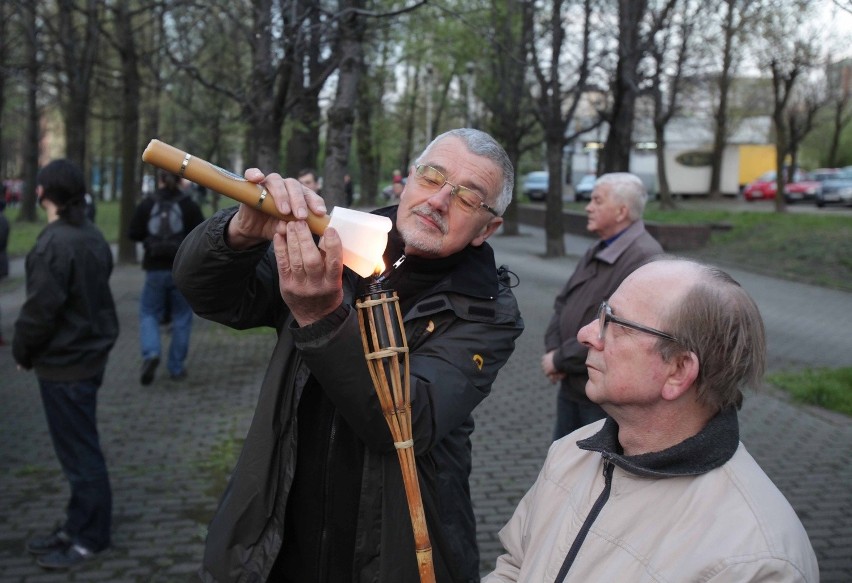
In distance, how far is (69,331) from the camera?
5.15m

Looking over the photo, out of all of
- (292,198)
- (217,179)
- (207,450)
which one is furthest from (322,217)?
(207,450)

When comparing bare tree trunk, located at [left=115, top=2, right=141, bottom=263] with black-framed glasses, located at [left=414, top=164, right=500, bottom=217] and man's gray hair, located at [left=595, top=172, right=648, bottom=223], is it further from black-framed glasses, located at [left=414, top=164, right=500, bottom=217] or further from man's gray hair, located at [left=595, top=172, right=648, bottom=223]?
black-framed glasses, located at [left=414, top=164, right=500, bottom=217]

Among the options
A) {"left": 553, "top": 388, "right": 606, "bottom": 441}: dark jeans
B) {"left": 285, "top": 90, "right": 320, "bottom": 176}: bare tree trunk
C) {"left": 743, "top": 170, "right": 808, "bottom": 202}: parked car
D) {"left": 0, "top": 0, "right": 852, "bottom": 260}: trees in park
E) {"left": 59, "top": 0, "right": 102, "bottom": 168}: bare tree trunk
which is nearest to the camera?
{"left": 553, "top": 388, "right": 606, "bottom": 441}: dark jeans

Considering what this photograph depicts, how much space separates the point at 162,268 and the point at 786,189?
138 ft

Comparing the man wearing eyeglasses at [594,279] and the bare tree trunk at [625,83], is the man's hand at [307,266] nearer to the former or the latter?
the man wearing eyeglasses at [594,279]

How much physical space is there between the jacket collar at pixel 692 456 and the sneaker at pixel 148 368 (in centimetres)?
807

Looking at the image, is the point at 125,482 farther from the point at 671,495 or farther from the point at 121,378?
the point at 671,495

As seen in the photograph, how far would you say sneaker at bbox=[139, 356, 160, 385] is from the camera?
9594 mm

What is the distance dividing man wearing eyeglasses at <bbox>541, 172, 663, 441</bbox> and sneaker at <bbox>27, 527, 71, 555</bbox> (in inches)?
113

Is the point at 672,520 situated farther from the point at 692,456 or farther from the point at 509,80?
the point at 509,80

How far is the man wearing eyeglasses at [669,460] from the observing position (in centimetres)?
196

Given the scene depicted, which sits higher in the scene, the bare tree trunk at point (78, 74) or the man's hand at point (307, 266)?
the bare tree trunk at point (78, 74)

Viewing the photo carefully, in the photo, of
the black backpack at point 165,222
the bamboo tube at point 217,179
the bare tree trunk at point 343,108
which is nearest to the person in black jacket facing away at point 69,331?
the bamboo tube at point 217,179

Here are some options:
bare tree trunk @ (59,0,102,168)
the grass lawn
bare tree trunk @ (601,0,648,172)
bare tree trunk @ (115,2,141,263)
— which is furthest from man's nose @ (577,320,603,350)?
bare tree trunk @ (115,2,141,263)
